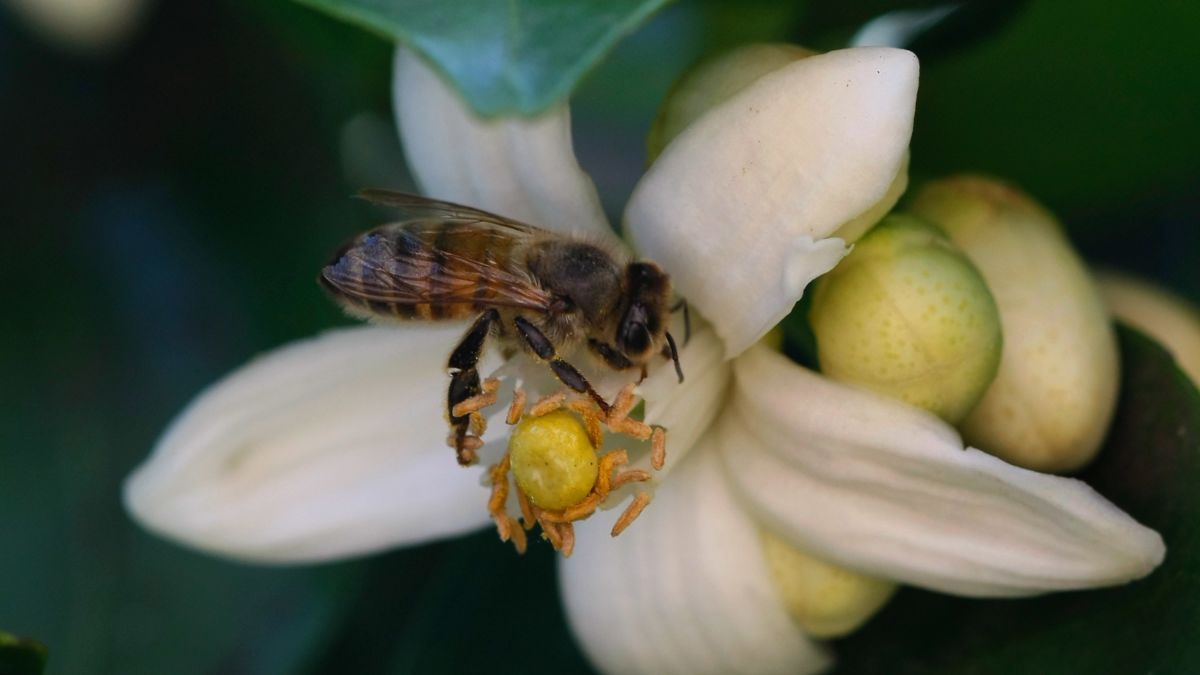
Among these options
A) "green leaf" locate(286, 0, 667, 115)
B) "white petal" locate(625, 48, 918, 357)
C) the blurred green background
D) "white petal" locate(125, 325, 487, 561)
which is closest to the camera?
"green leaf" locate(286, 0, 667, 115)

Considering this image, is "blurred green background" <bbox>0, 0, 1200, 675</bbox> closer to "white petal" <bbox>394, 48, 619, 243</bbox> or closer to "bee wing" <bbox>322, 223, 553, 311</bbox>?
"white petal" <bbox>394, 48, 619, 243</bbox>

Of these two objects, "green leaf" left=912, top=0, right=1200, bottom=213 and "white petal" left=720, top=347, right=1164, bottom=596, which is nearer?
"white petal" left=720, top=347, right=1164, bottom=596

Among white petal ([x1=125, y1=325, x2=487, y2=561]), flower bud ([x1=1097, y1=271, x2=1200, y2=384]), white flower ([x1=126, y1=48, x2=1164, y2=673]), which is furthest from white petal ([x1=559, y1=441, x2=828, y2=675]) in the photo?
flower bud ([x1=1097, y1=271, x2=1200, y2=384])

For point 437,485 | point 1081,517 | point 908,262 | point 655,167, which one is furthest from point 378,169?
point 1081,517

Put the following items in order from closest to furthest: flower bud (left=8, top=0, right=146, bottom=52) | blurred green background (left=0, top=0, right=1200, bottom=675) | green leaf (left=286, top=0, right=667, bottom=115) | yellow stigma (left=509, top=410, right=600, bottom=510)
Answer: green leaf (left=286, top=0, right=667, bottom=115)
yellow stigma (left=509, top=410, right=600, bottom=510)
blurred green background (left=0, top=0, right=1200, bottom=675)
flower bud (left=8, top=0, right=146, bottom=52)

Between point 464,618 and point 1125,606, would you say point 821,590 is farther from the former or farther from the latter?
point 464,618

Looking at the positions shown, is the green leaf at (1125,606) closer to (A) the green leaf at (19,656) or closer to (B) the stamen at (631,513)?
(B) the stamen at (631,513)

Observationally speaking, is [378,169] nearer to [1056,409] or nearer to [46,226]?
Answer: [46,226]

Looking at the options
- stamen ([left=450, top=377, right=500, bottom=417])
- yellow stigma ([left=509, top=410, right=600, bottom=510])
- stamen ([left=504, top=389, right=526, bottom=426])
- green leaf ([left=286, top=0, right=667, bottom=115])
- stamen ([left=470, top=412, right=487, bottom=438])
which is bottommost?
yellow stigma ([left=509, top=410, right=600, bottom=510])
